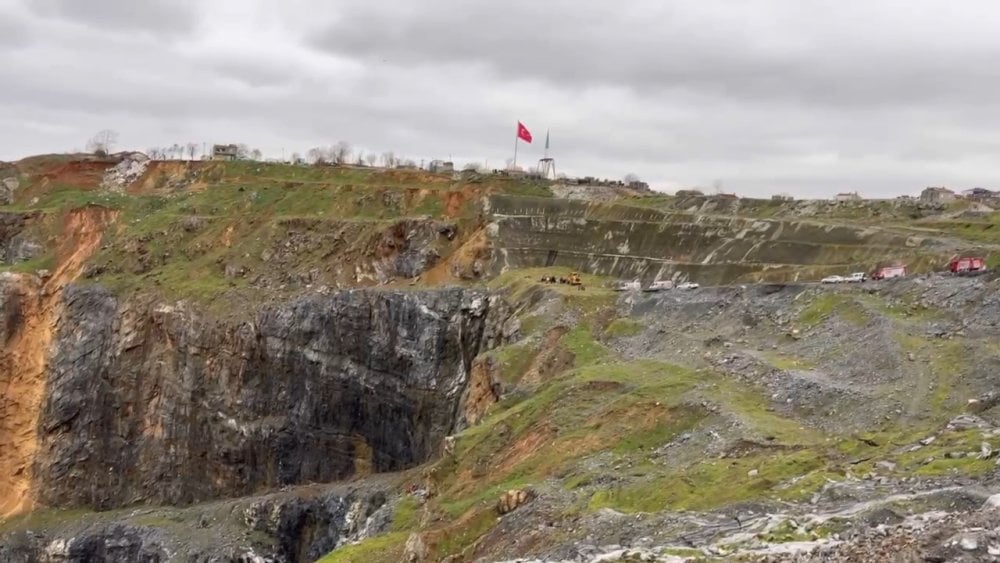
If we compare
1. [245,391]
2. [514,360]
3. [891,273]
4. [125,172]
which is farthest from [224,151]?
[891,273]

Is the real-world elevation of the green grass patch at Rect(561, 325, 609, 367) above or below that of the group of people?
below

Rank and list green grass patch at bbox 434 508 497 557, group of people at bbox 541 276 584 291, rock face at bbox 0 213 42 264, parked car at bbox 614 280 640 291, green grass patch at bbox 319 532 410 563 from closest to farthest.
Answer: green grass patch at bbox 434 508 497 557 → green grass patch at bbox 319 532 410 563 → parked car at bbox 614 280 640 291 → group of people at bbox 541 276 584 291 → rock face at bbox 0 213 42 264

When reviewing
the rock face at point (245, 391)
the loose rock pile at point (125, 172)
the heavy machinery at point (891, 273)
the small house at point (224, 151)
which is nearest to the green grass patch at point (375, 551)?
the rock face at point (245, 391)

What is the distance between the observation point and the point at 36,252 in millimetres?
70500

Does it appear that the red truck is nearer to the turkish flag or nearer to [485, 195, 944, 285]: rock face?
[485, 195, 944, 285]: rock face

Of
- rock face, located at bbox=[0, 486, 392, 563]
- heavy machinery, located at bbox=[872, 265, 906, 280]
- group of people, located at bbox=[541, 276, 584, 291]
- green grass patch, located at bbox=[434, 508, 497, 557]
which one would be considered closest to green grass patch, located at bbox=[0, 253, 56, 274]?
rock face, located at bbox=[0, 486, 392, 563]

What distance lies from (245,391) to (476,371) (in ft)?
74.4

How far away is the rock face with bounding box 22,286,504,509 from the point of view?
167ft

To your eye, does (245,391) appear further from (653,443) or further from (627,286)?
(653,443)

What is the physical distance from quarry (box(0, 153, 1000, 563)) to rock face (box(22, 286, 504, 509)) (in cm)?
19

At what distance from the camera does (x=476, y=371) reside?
40.8 meters

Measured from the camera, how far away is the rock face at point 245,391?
2000 inches

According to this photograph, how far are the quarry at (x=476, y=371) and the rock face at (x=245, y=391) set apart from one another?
7.5 inches

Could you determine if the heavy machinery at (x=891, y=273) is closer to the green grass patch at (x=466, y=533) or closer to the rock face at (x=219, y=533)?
the green grass patch at (x=466, y=533)
